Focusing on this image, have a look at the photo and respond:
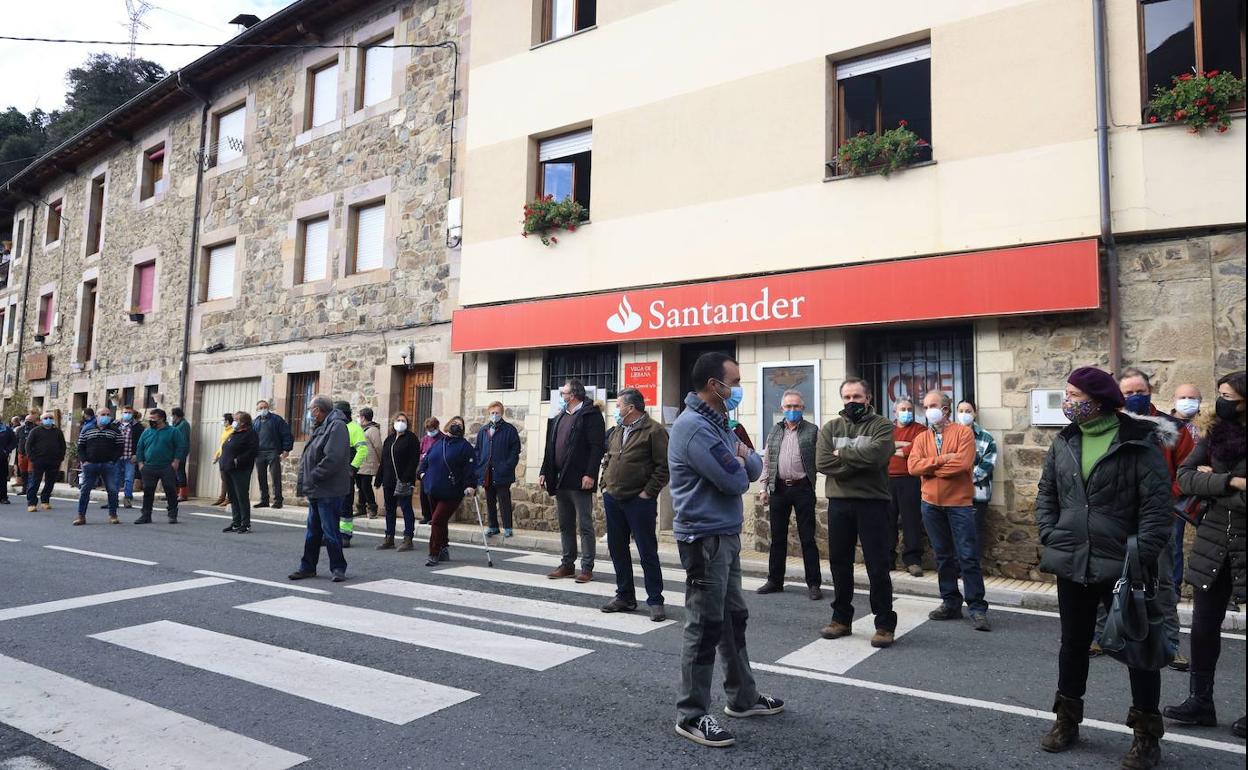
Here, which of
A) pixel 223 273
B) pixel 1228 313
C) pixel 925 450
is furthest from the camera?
pixel 223 273

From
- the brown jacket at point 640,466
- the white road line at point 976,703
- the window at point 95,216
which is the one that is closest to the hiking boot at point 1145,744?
the white road line at point 976,703

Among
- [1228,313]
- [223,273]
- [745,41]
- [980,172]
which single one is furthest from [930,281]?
[223,273]

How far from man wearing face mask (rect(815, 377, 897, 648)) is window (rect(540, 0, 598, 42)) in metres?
9.43

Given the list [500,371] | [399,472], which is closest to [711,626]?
[399,472]

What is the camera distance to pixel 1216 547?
4070 mm

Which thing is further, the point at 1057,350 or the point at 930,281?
the point at 930,281

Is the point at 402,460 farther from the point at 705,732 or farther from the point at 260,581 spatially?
the point at 705,732

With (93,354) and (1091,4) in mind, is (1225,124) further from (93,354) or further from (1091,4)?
(93,354)

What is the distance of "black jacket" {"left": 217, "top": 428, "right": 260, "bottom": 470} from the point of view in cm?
1189

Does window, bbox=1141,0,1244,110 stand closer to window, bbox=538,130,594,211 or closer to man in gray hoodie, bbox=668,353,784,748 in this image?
man in gray hoodie, bbox=668,353,784,748

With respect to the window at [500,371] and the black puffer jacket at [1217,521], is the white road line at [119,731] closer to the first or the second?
the black puffer jacket at [1217,521]

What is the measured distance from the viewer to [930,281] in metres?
8.98

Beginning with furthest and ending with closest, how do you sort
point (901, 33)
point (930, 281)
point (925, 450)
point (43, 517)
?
point (43, 517)
point (901, 33)
point (930, 281)
point (925, 450)

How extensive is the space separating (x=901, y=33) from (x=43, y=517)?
14.4 metres
